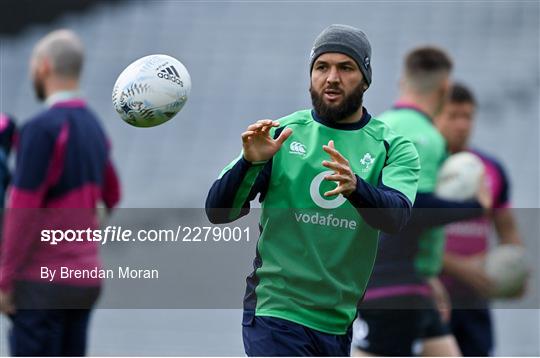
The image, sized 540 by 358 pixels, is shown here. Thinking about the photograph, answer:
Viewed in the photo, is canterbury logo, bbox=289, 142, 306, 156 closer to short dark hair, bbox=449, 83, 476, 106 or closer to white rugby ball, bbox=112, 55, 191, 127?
white rugby ball, bbox=112, 55, 191, 127

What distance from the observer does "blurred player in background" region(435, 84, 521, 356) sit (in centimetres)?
754

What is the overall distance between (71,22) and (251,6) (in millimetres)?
2521

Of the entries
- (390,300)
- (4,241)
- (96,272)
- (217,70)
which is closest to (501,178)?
(390,300)

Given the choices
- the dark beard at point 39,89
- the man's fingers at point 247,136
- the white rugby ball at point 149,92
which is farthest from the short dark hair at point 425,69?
the man's fingers at point 247,136

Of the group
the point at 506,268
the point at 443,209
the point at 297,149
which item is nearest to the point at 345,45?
the point at 297,149

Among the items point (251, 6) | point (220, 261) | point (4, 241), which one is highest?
point (251, 6)

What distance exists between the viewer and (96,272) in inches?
236

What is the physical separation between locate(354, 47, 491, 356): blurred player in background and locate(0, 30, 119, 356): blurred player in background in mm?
1539

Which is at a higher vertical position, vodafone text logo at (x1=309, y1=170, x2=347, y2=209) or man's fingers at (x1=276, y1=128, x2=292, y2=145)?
man's fingers at (x1=276, y1=128, x2=292, y2=145)

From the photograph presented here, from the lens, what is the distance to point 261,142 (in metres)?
4.02

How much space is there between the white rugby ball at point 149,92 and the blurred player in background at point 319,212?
520 mm

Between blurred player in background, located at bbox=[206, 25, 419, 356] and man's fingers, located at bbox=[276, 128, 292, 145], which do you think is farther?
blurred player in background, located at bbox=[206, 25, 419, 356]

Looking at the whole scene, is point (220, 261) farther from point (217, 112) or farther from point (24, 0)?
point (24, 0)

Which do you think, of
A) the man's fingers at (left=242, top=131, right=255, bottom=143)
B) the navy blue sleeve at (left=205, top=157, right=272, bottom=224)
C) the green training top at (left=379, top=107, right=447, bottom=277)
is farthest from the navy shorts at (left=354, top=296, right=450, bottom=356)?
the man's fingers at (left=242, top=131, right=255, bottom=143)
